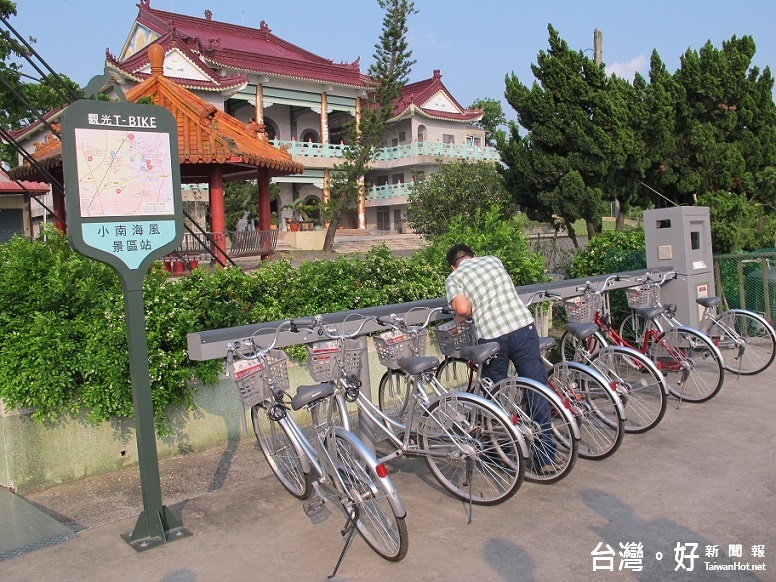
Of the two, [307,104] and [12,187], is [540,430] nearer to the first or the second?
[12,187]

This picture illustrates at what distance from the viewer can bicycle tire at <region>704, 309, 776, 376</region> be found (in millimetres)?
6961

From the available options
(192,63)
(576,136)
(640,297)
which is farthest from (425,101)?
(640,297)

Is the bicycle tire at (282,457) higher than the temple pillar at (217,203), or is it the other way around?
the temple pillar at (217,203)

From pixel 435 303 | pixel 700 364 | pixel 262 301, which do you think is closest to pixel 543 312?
pixel 700 364

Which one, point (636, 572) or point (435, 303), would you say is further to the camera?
point (435, 303)

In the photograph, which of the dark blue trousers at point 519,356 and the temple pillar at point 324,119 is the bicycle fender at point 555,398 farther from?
the temple pillar at point 324,119

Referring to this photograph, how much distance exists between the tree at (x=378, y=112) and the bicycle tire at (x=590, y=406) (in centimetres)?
2490

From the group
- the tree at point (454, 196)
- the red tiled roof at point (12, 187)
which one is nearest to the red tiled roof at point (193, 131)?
the red tiled roof at point (12, 187)

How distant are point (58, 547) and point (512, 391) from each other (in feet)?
9.20

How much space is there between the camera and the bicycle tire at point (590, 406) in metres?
4.83

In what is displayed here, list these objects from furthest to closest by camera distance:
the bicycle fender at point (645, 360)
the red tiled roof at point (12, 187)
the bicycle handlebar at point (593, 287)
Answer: the red tiled roof at point (12, 187) < the bicycle handlebar at point (593, 287) < the bicycle fender at point (645, 360)

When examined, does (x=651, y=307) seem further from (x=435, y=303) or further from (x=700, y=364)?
(x=435, y=303)

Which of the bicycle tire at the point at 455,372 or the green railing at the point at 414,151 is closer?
the bicycle tire at the point at 455,372

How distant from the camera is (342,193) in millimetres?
30859
